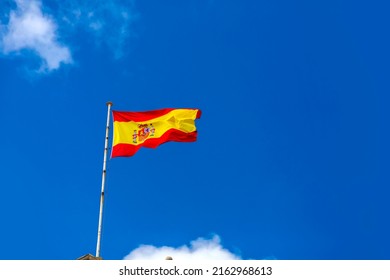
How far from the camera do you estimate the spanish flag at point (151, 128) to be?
27578mm

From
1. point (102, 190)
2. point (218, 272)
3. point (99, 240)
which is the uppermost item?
point (102, 190)

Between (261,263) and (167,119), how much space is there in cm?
1374

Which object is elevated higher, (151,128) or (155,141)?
(151,128)

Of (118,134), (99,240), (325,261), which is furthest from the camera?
(118,134)

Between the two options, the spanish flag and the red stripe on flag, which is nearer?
the red stripe on flag

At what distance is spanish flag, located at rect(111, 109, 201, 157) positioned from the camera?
90.5 ft

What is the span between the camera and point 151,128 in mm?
28266

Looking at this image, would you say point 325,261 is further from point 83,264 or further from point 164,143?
point 164,143

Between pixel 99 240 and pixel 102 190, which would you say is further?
pixel 102 190

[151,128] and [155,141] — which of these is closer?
[155,141]

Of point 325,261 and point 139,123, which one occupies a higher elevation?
point 139,123

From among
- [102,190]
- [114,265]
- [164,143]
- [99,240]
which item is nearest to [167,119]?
[164,143]

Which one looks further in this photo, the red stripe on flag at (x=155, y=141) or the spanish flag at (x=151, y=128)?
the spanish flag at (x=151, y=128)

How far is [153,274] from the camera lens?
1612 centimetres
